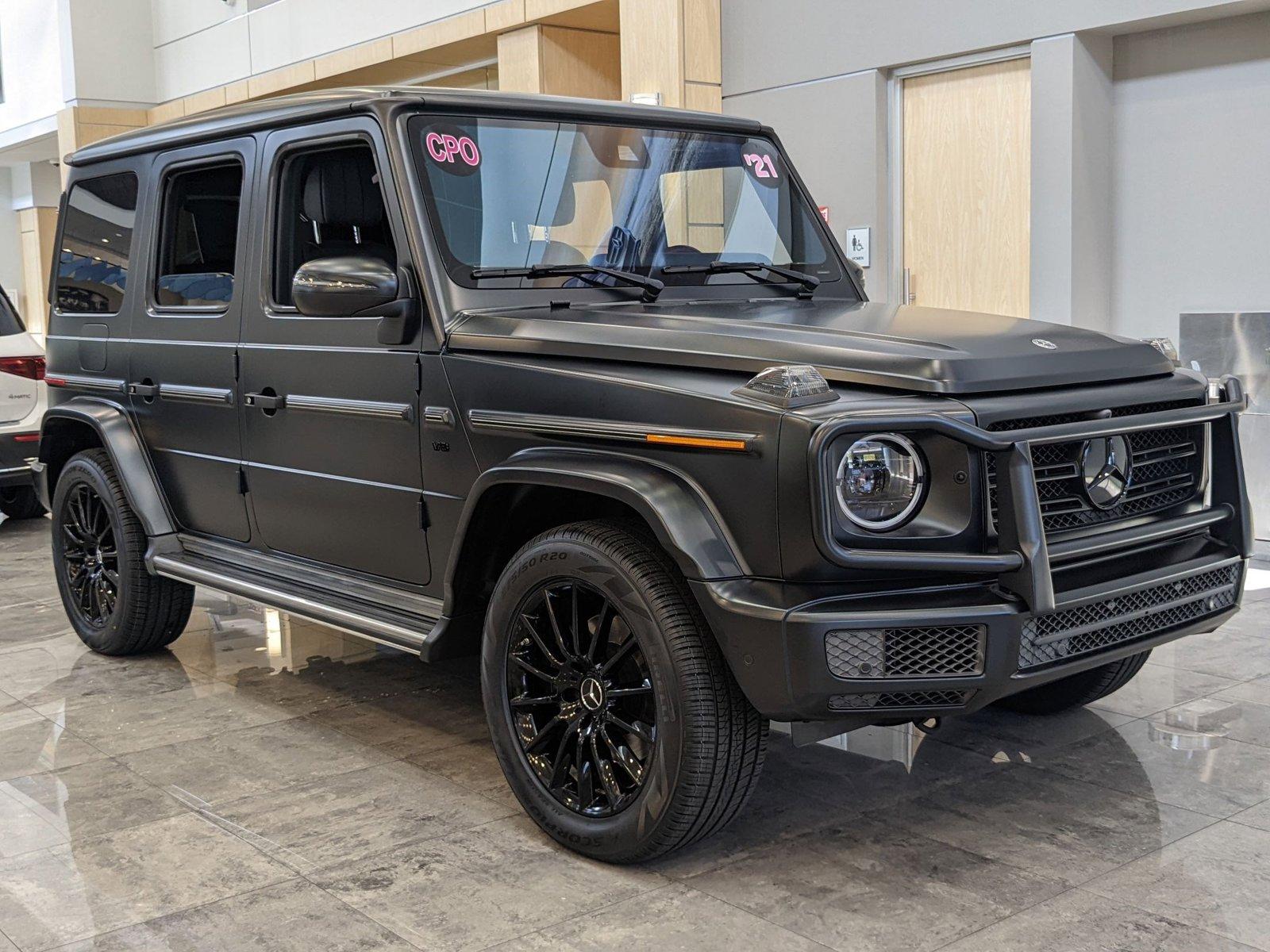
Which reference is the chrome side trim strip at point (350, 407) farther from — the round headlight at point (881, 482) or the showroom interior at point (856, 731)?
the round headlight at point (881, 482)

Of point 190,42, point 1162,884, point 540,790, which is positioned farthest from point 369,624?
Answer: point 190,42

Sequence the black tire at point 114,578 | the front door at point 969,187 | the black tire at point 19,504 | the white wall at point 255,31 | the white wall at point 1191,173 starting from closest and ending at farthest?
the black tire at point 114,578
the white wall at point 1191,173
the front door at point 969,187
the black tire at point 19,504
the white wall at point 255,31

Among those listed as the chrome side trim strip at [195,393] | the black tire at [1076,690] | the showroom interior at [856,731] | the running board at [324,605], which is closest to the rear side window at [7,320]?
the showroom interior at [856,731]

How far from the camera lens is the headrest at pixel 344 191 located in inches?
152

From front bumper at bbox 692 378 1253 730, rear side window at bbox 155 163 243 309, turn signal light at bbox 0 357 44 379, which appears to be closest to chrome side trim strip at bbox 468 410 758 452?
front bumper at bbox 692 378 1253 730

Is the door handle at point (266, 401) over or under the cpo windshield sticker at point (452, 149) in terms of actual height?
under

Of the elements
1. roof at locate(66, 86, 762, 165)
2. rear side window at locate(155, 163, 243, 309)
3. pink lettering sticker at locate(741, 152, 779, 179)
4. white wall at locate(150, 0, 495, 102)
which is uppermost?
white wall at locate(150, 0, 495, 102)

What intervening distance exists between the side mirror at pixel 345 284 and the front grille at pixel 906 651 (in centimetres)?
159

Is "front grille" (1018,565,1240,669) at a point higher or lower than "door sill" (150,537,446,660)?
higher

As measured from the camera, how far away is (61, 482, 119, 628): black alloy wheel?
522 centimetres

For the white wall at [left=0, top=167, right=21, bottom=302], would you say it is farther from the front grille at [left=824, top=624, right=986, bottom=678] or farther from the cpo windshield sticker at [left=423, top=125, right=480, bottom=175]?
the front grille at [left=824, top=624, right=986, bottom=678]

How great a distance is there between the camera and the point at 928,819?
3465 millimetres

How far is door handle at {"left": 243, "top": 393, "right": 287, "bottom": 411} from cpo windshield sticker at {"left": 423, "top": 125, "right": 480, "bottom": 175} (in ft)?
3.02

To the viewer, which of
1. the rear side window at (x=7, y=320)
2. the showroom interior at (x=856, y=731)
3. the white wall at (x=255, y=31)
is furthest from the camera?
the white wall at (x=255, y=31)
